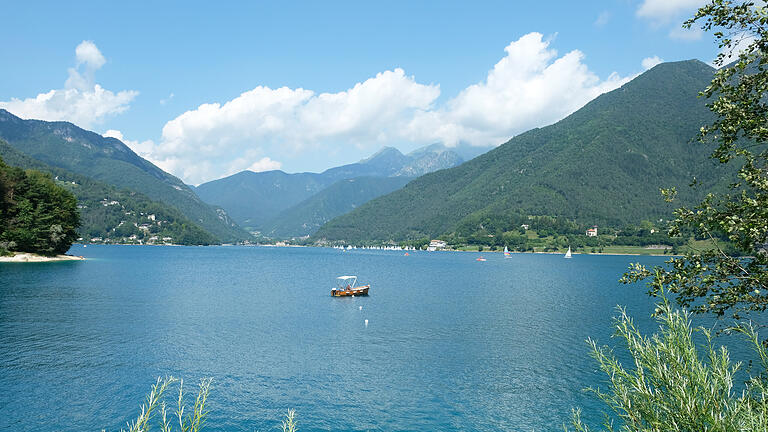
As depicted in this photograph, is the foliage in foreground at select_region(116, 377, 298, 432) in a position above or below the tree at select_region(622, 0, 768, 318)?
below

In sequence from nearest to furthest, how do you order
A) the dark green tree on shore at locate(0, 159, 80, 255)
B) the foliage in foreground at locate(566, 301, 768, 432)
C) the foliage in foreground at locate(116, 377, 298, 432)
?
1. the foliage in foreground at locate(116, 377, 298, 432)
2. the foliage in foreground at locate(566, 301, 768, 432)
3. the dark green tree on shore at locate(0, 159, 80, 255)

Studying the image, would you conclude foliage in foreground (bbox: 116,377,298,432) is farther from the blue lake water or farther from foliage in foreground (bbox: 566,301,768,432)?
foliage in foreground (bbox: 566,301,768,432)

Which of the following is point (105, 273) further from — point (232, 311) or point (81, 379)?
point (81, 379)

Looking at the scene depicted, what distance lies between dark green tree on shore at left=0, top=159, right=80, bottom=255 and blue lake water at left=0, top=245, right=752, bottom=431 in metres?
44.5

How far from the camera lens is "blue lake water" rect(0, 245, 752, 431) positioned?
92.2ft

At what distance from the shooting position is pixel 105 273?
106375 mm

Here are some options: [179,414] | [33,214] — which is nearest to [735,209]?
[179,414]

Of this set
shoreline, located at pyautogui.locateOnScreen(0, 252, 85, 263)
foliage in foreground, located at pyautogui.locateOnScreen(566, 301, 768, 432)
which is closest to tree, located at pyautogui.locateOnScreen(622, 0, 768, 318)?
foliage in foreground, located at pyautogui.locateOnScreen(566, 301, 768, 432)

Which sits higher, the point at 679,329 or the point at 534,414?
the point at 679,329

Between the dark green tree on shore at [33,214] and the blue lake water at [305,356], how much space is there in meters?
44.5

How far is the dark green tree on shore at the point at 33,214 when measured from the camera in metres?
113

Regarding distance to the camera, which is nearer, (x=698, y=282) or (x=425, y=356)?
(x=698, y=282)

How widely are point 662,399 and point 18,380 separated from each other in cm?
3831

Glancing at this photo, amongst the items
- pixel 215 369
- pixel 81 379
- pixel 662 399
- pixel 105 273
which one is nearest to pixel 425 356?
pixel 215 369
